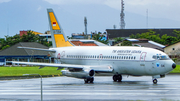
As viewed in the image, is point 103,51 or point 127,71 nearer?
point 127,71

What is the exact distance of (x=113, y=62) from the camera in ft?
99.3

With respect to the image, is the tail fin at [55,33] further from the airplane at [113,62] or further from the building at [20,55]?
the building at [20,55]

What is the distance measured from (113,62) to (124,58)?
49.9 inches

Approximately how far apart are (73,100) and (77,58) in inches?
605

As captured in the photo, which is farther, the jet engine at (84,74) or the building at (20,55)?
the building at (20,55)

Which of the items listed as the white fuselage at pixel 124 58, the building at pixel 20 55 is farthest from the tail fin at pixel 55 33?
the building at pixel 20 55

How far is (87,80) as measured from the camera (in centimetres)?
2988

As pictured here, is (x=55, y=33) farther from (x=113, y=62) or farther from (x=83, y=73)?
(x=113, y=62)

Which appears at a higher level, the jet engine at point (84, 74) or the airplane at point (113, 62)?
the airplane at point (113, 62)

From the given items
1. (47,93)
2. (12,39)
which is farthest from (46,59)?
(47,93)

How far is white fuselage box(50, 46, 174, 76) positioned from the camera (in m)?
27.4

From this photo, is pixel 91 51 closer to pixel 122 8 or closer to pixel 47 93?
pixel 47 93

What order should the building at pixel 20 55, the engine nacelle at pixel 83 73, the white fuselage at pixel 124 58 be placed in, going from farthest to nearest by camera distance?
the building at pixel 20 55, the engine nacelle at pixel 83 73, the white fuselage at pixel 124 58

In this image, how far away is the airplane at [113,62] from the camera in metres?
27.5
